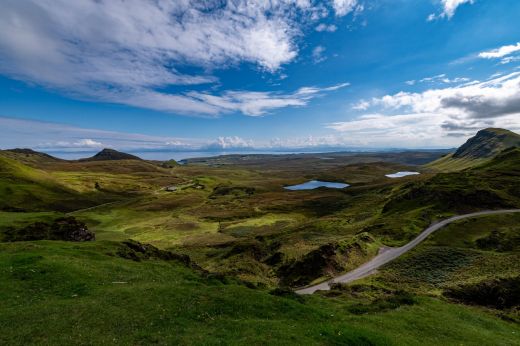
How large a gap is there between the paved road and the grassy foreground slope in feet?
73.7

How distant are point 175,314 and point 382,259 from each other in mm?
60430

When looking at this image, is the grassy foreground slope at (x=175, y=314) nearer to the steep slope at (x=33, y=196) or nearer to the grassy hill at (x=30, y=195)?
the grassy hill at (x=30, y=195)

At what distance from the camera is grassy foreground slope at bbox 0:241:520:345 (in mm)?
22094

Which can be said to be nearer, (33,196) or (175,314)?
(175,314)

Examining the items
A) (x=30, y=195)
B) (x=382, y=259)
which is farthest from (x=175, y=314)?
(x=30, y=195)

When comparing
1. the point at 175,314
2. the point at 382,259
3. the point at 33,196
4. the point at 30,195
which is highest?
the point at 175,314

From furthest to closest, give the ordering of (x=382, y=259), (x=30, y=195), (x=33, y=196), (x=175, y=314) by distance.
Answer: (x=33, y=196) → (x=30, y=195) → (x=382, y=259) → (x=175, y=314)

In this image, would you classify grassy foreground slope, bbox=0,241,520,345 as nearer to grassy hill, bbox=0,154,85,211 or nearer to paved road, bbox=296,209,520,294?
paved road, bbox=296,209,520,294

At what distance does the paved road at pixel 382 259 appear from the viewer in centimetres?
5964

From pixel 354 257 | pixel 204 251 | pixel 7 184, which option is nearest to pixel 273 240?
pixel 204 251

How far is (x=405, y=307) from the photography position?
117ft

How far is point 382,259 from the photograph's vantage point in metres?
73.1

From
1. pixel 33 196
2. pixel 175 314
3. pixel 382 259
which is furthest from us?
pixel 33 196

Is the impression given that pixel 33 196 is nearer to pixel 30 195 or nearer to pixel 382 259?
pixel 30 195
